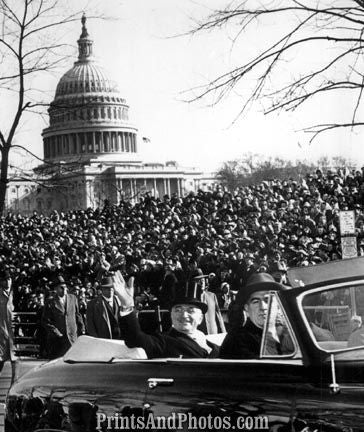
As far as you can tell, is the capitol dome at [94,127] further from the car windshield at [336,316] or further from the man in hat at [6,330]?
the car windshield at [336,316]

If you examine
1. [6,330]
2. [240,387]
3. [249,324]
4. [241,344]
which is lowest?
[240,387]

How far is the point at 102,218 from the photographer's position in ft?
136

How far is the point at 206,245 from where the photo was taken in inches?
906

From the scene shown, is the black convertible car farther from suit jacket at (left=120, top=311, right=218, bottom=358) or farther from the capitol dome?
the capitol dome

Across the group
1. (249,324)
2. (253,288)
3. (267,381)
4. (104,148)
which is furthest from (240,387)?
(104,148)

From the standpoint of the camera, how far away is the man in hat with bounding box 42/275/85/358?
15.7m

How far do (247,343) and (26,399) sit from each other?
1.55 metres

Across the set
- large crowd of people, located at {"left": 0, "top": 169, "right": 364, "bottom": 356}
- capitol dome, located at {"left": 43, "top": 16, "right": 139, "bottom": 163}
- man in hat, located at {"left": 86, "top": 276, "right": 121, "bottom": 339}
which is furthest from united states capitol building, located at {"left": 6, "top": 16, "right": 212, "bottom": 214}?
man in hat, located at {"left": 86, "top": 276, "right": 121, "bottom": 339}

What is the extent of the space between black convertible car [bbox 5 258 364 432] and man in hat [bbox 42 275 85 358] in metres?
9.85

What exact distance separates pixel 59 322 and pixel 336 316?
442 inches

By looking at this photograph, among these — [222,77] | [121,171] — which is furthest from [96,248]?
[121,171]

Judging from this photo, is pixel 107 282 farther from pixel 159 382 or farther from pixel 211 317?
pixel 159 382

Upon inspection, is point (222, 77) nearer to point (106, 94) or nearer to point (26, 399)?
point (26, 399)

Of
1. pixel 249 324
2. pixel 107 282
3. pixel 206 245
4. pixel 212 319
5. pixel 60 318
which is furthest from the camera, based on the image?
pixel 206 245
